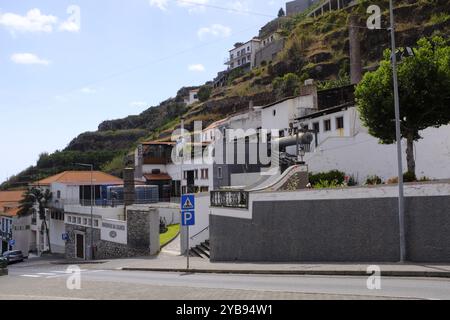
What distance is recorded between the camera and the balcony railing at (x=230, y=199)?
2244 centimetres

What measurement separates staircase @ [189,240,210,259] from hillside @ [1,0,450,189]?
42.2m

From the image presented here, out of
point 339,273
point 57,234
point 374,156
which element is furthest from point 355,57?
point 339,273

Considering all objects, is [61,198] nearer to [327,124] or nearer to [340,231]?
[327,124]

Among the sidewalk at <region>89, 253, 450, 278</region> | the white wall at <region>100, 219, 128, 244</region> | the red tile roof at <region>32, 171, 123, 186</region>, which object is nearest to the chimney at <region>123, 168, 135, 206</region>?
the white wall at <region>100, 219, 128, 244</region>

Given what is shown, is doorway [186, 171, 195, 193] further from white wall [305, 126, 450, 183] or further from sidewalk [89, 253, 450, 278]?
sidewalk [89, 253, 450, 278]

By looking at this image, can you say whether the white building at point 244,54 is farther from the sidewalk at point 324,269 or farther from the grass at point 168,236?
the sidewalk at point 324,269

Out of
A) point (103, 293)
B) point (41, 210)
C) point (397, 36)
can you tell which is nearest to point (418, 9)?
point (397, 36)

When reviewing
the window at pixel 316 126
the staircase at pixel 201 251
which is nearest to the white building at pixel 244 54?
the window at pixel 316 126

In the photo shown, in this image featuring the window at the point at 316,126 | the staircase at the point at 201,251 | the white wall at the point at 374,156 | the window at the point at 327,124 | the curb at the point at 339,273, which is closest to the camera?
the curb at the point at 339,273

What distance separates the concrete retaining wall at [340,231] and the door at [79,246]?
24.8m

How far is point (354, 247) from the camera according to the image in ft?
57.2

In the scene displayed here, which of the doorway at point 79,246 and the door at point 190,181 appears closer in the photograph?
the doorway at point 79,246

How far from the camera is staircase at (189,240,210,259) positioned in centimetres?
2665

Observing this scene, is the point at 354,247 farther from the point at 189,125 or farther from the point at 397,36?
the point at 189,125
